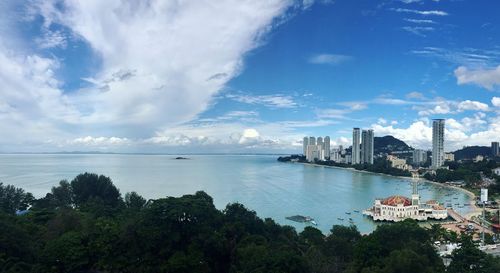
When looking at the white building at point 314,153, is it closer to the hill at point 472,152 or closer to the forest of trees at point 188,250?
the hill at point 472,152

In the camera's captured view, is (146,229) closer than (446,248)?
Yes

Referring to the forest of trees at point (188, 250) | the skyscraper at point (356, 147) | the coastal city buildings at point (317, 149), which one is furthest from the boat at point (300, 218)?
the coastal city buildings at point (317, 149)

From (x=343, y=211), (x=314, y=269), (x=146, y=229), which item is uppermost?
(x=146, y=229)

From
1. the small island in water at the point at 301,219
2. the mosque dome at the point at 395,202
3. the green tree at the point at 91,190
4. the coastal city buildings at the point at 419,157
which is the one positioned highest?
the coastal city buildings at the point at 419,157

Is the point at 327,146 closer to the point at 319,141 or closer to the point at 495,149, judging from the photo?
the point at 319,141

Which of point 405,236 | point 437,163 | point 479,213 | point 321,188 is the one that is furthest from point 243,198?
point 437,163

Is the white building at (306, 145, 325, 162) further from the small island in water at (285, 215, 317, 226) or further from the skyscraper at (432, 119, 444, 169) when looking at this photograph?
the small island in water at (285, 215, 317, 226)

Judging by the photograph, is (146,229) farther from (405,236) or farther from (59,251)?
(405,236)

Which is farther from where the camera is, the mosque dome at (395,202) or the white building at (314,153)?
the white building at (314,153)
